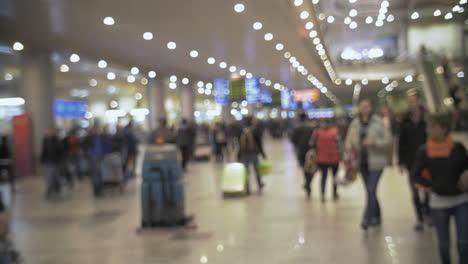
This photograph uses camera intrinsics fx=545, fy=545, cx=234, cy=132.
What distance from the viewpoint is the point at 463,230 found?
4.55m

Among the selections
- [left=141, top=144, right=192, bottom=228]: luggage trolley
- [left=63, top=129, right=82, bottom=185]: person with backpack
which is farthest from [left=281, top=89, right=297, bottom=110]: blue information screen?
[left=141, top=144, right=192, bottom=228]: luggage trolley

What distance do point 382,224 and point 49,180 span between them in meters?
8.85

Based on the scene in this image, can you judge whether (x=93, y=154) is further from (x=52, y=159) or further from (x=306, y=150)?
(x=306, y=150)

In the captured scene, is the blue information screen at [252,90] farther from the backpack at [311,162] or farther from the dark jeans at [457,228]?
the dark jeans at [457,228]

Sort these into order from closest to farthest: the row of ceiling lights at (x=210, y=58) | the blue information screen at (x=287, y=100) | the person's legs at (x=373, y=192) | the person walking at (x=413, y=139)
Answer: the person walking at (x=413, y=139) < the person's legs at (x=373, y=192) < the row of ceiling lights at (x=210, y=58) < the blue information screen at (x=287, y=100)

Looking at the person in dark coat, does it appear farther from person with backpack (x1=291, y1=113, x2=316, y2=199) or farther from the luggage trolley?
the luggage trolley

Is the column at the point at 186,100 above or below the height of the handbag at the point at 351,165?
above

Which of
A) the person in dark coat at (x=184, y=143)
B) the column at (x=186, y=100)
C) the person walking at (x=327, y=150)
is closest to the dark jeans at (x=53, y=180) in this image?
the person in dark coat at (x=184, y=143)

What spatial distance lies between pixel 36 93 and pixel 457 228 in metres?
17.4

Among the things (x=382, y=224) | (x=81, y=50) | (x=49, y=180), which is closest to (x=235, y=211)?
(x=382, y=224)

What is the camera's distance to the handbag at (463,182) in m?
4.44

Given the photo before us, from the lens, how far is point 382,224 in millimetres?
7770

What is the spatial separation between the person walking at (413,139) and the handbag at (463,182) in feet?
8.70

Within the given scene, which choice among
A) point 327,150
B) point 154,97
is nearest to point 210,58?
point 327,150
